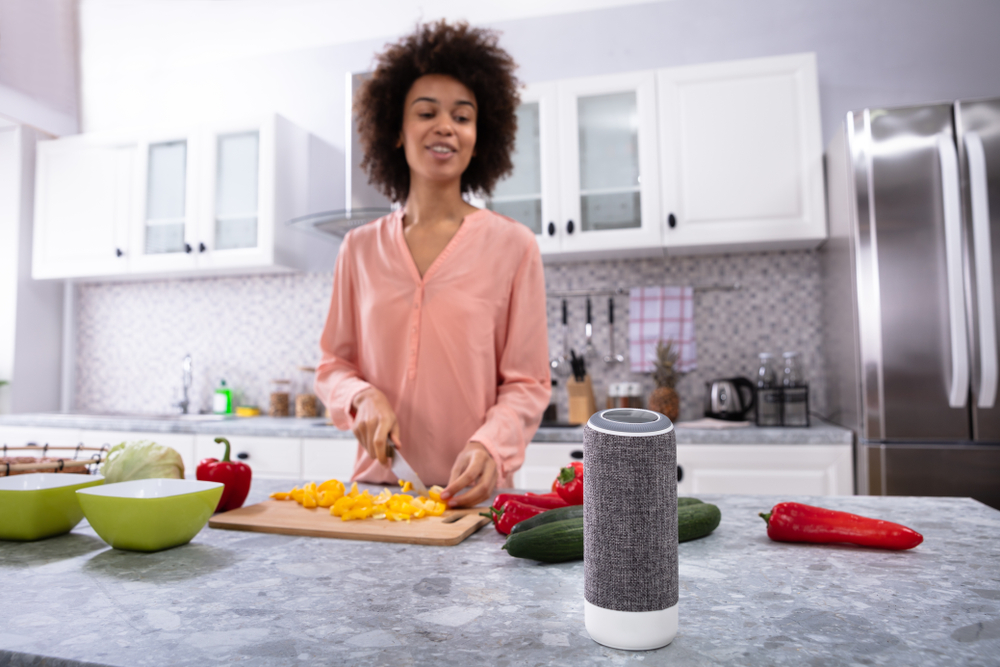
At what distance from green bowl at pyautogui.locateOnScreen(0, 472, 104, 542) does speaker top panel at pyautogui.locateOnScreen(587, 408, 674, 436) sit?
774 mm

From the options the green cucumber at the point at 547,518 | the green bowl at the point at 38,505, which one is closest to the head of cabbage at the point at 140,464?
the green bowl at the point at 38,505

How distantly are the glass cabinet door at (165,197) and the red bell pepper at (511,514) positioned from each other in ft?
9.60


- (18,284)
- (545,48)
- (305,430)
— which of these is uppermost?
(545,48)

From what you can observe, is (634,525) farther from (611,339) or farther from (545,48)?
(545,48)

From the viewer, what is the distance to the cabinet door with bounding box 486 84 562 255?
8.80 ft

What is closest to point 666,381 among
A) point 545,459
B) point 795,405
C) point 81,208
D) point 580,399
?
point 580,399

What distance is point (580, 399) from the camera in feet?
8.98

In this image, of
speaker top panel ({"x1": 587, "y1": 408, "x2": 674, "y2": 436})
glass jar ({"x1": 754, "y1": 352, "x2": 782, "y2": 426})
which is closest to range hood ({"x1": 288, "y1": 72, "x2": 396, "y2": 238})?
glass jar ({"x1": 754, "y1": 352, "x2": 782, "y2": 426})

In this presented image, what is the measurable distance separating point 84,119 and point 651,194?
11.7 feet

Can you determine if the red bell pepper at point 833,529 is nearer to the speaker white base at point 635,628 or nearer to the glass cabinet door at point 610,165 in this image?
the speaker white base at point 635,628

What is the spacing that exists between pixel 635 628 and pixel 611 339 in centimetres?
253

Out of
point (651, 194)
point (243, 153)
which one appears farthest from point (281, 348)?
point (651, 194)

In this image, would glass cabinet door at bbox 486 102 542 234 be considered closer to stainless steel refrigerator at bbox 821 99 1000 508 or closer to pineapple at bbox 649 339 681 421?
pineapple at bbox 649 339 681 421

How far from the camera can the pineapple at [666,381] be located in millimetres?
2635
